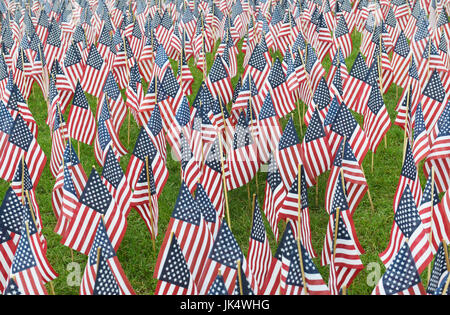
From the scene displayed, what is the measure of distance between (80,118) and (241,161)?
11.0 feet

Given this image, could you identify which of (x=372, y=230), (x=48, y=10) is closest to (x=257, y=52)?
(x=372, y=230)

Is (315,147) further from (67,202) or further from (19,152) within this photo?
(19,152)

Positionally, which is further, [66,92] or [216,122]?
[66,92]

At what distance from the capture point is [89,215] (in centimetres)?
737

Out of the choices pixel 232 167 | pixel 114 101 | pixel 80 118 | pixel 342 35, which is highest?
pixel 342 35

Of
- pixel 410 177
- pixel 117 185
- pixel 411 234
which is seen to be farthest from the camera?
pixel 117 185

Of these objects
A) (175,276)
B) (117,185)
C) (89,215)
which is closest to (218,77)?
(117,185)

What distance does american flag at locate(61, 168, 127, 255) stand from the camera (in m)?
7.31

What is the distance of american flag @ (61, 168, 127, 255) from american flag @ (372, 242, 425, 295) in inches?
132

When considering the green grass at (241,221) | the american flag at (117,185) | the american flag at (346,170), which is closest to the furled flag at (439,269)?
the green grass at (241,221)

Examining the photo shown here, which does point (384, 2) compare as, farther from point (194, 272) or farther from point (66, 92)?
point (194, 272)

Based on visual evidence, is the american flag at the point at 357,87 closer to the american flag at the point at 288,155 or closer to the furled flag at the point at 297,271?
the american flag at the point at 288,155
